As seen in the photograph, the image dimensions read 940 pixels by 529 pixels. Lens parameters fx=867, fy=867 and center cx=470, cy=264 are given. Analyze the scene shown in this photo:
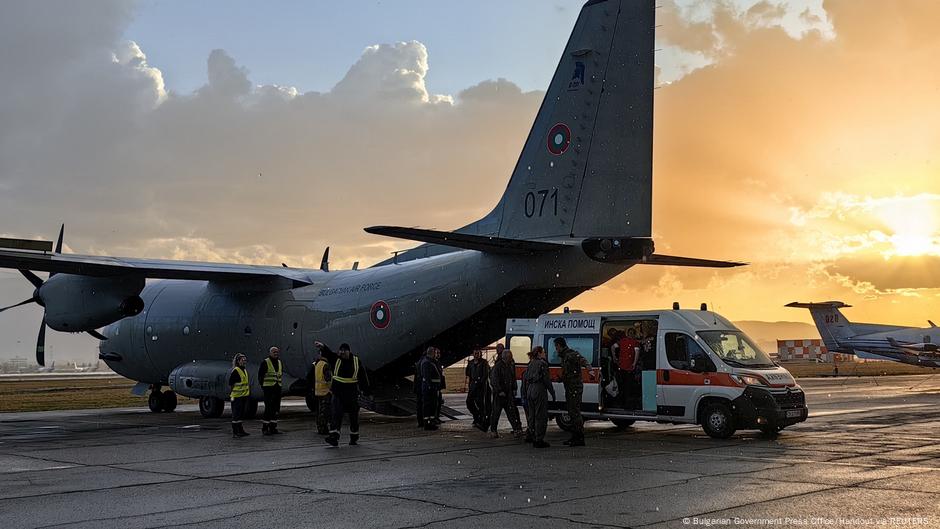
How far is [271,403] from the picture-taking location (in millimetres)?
18750

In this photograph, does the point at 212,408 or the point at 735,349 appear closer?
the point at 735,349

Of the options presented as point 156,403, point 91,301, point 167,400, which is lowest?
point 156,403

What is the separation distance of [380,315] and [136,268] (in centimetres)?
647

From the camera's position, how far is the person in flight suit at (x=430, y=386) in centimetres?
1903

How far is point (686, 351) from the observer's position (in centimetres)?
1650

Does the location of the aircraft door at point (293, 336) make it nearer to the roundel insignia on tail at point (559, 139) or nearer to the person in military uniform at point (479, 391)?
the person in military uniform at point (479, 391)

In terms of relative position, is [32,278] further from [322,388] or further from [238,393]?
[322,388]

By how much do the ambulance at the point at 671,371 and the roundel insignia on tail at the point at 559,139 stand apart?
3657 millimetres

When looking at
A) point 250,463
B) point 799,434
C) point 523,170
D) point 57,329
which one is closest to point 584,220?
point 523,170

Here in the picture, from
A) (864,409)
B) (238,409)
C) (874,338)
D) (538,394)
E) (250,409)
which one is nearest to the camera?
(538,394)

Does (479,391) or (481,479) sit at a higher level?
(479,391)

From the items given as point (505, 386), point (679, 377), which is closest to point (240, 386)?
point (505, 386)

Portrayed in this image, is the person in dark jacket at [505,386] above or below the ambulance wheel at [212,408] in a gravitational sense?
above

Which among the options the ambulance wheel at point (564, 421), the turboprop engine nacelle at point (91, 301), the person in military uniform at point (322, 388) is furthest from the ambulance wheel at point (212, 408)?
the ambulance wheel at point (564, 421)
